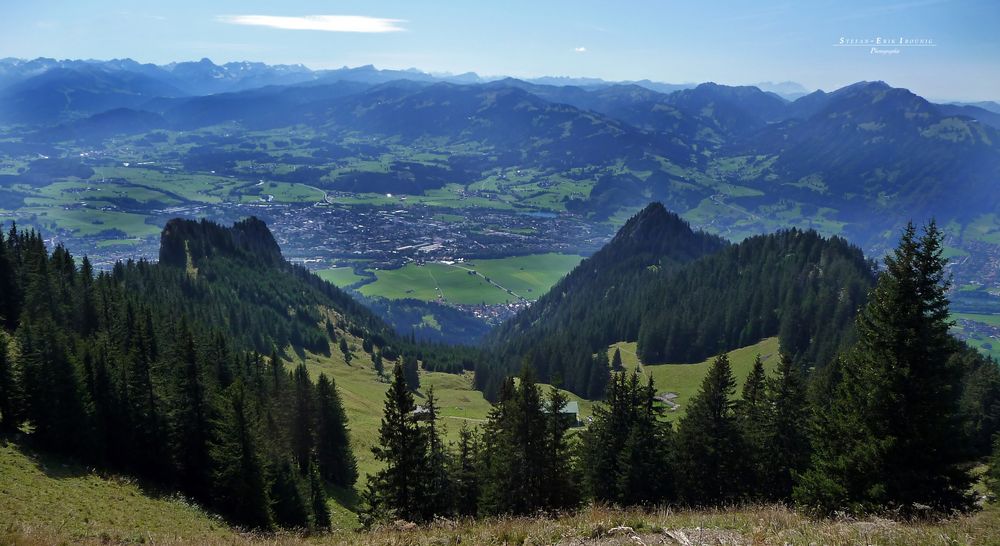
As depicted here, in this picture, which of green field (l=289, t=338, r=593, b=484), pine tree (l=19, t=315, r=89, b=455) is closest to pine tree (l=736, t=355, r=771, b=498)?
green field (l=289, t=338, r=593, b=484)

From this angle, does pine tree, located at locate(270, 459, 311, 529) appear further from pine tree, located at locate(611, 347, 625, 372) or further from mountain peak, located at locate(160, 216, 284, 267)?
mountain peak, located at locate(160, 216, 284, 267)

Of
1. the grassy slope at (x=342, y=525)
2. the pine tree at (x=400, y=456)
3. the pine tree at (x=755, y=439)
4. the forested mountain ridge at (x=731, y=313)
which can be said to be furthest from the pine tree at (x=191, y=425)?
the forested mountain ridge at (x=731, y=313)

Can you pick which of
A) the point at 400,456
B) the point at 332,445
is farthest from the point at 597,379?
the point at 400,456

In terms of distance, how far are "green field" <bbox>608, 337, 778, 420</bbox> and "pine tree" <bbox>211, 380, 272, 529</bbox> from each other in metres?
84.9

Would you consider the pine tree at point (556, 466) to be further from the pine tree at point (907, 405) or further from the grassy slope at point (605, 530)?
the pine tree at point (907, 405)

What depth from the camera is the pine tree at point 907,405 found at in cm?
2328

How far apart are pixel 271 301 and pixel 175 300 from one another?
153 ft

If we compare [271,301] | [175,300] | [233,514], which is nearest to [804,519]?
[233,514]

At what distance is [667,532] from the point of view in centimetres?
1841

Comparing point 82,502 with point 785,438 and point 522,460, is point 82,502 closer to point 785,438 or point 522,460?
point 522,460

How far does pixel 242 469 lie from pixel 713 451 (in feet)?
108

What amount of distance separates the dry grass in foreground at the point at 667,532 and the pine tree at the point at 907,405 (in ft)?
12.2

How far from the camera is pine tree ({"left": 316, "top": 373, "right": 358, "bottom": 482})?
64688mm

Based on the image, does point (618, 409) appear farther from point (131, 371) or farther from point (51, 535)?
A: point (131, 371)
